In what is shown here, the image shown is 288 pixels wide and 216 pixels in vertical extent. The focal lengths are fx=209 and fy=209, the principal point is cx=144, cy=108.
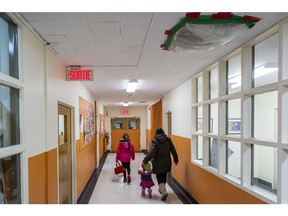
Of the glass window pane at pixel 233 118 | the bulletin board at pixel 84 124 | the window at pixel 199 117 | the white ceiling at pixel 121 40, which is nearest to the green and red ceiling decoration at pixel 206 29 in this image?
the white ceiling at pixel 121 40

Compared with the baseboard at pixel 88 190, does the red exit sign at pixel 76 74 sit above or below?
above

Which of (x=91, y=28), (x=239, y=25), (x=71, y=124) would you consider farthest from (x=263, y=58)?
(x=71, y=124)

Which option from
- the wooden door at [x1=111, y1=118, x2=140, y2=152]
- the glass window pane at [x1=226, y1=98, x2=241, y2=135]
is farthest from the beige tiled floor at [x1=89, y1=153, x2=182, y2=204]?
the wooden door at [x1=111, y1=118, x2=140, y2=152]

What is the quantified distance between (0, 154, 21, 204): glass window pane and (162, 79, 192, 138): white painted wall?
3388 millimetres

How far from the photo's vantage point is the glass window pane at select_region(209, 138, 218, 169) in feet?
11.4

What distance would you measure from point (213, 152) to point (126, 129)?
902cm

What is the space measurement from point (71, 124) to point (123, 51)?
1839 millimetres

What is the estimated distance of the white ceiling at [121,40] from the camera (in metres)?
1.79

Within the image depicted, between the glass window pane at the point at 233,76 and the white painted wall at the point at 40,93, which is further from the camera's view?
the glass window pane at the point at 233,76

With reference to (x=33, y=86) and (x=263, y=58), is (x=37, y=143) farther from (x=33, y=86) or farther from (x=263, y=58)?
(x=263, y=58)

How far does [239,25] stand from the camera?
1.79 m

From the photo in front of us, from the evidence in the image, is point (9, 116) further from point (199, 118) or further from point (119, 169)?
point (119, 169)

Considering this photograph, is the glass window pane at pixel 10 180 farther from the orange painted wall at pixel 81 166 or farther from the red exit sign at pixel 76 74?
the orange painted wall at pixel 81 166

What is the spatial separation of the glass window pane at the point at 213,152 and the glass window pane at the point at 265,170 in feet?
2.22
